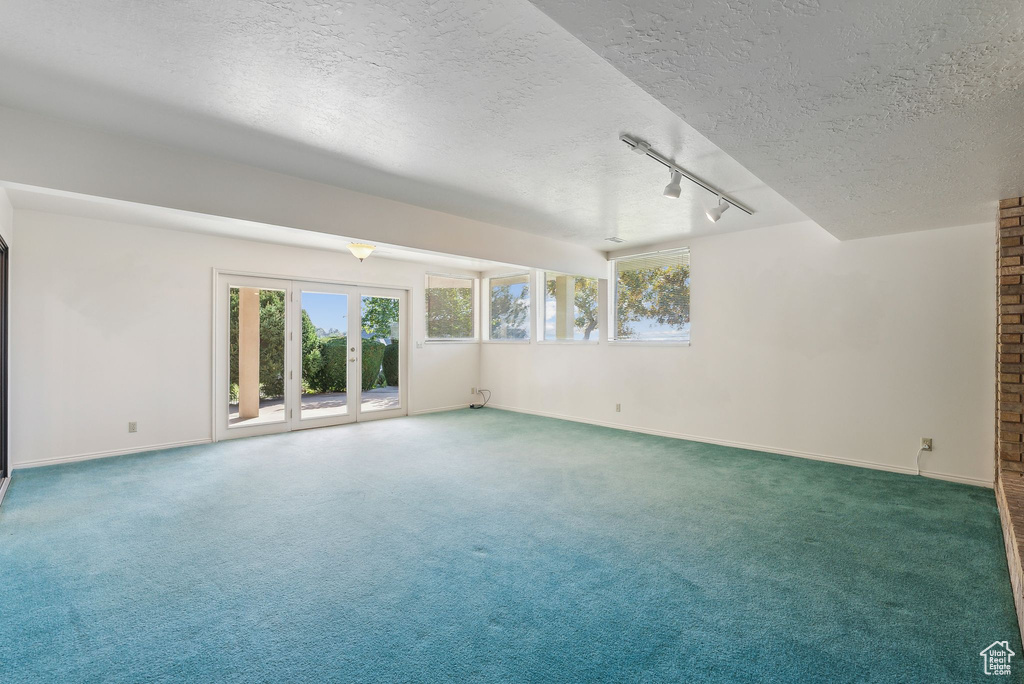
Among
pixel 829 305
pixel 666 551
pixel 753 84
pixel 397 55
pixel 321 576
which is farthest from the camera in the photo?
pixel 829 305

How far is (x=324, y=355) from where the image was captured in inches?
262

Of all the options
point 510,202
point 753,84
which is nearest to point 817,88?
point 753,84

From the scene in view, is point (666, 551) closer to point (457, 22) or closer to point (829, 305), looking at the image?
point (457, 22)

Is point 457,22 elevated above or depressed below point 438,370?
above

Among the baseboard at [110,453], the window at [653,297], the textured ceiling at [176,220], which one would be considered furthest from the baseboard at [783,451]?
the baseboard at [110,453]

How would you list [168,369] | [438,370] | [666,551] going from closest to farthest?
[666,551], [168,369], [438,370]

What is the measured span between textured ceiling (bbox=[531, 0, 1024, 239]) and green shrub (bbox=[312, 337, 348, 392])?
585cm

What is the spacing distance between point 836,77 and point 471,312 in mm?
7133

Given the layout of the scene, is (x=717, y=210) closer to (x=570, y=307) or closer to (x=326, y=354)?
(x=570, y=307)

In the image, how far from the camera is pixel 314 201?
12.2 ft

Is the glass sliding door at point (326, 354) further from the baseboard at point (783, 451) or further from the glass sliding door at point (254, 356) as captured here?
the baseboard at point (783, 451)

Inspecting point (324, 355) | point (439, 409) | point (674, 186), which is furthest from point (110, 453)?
point (674, 186)

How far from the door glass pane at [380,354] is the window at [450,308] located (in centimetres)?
68

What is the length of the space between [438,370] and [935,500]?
21.1ft
